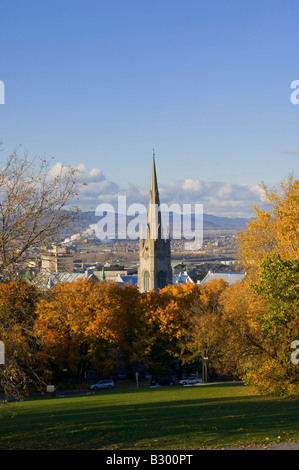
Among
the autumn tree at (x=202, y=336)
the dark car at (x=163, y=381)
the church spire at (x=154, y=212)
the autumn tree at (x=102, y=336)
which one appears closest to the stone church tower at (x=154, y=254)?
the church spire at (x=154, y=212)

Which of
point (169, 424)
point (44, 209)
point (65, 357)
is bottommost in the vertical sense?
point (65, 357)

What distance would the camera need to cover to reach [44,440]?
18500 mm

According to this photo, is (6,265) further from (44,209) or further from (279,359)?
(279,359)

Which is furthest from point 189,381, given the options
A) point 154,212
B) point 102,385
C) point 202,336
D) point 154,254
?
point 154,212

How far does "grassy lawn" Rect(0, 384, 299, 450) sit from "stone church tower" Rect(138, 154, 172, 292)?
86293 mm

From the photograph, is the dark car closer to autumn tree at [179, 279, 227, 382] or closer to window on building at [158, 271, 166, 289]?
autumn tree at [179, 279, 227, 382]

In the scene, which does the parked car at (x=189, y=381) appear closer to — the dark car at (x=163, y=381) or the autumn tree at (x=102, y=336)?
the dark car at (x=163, y=381)

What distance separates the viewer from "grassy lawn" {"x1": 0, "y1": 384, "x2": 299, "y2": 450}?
17.2 m

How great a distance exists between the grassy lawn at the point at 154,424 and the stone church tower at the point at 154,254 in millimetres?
86293

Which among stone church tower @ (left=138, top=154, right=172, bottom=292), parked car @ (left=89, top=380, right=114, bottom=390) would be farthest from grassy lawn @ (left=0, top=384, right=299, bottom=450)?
stone church tower @ (left=138, top=154, right=172, bottom=292)

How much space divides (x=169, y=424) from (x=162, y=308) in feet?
129

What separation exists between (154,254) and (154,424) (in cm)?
9702

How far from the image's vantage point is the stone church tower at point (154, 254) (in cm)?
11800
